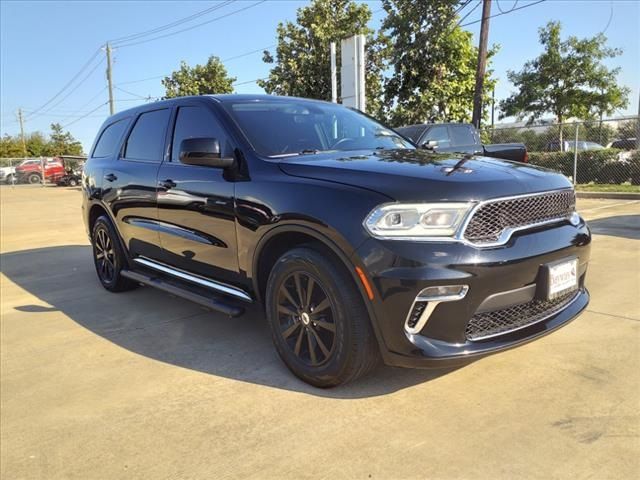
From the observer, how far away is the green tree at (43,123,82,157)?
58.0 meters

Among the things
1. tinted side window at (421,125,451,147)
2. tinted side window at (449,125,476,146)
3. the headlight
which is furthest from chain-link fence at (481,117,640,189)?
the headlight

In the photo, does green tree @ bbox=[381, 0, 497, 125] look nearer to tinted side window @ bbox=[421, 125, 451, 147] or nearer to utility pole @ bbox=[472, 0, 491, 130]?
utility pole @ bbox=[472, 0, 491, 130]

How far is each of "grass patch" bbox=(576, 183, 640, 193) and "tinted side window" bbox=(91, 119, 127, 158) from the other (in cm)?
1190

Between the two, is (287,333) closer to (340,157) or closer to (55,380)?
(340,157)

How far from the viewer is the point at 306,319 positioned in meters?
3.01

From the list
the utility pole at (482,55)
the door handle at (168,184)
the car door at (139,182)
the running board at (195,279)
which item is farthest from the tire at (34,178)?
the door handle at (168,184)

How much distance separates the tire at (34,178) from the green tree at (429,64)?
2293 cm

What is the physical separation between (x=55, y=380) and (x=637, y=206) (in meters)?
11.0

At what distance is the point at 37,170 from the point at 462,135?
96.2 ft

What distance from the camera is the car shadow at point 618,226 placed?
728 centimetres

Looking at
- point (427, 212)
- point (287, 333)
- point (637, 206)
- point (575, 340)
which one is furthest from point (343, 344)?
point (637, 206)

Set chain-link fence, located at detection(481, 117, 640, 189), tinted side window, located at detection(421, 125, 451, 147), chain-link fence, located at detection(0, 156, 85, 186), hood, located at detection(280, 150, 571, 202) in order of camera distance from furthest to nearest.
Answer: chain-link fence, located at detection(0, 156, 85, 186) → chain-link fence, located at detection(481, 117, 640, 189) → tinted side window, located at detection(421, 125, 451, 147) → hood, located at detection(280, 150, 571, 202)

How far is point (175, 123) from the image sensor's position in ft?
14.0

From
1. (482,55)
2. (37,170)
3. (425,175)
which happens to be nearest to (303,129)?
(425,175)
